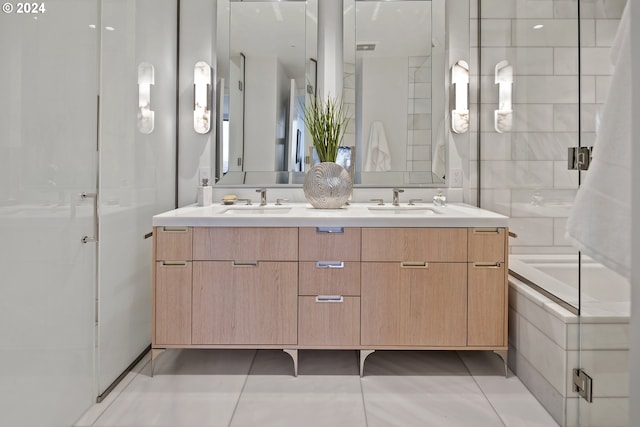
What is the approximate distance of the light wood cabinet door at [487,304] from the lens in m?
2.19

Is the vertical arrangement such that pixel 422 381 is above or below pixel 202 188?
below

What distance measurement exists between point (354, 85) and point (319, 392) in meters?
1.77

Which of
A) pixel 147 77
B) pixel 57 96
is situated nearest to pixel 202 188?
A: pixel 147 77

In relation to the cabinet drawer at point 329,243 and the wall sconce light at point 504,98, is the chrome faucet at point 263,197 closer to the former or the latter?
the cabinet drawer at point 329,243

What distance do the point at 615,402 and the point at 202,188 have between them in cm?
214

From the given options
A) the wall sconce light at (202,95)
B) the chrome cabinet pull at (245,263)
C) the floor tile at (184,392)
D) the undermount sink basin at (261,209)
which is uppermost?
the wall sconce light at (202,95)

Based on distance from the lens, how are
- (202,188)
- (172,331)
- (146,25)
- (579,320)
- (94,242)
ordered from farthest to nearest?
(202,188), (146,25), (172,331), (94,242), (579,320)

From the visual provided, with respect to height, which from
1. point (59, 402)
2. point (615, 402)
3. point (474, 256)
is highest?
point (474, 256)

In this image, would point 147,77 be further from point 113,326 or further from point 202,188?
point 113,326

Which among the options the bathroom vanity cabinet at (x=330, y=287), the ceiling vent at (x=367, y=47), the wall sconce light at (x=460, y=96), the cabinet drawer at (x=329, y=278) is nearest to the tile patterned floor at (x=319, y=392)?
the bathroom vanity cabinet at (x=330, y=287)

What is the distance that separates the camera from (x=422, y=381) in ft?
7.28

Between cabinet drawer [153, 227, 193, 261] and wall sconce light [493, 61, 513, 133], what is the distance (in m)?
1.73

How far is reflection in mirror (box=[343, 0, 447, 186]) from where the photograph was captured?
2.84 metres

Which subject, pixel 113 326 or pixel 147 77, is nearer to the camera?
pixel 113 326
